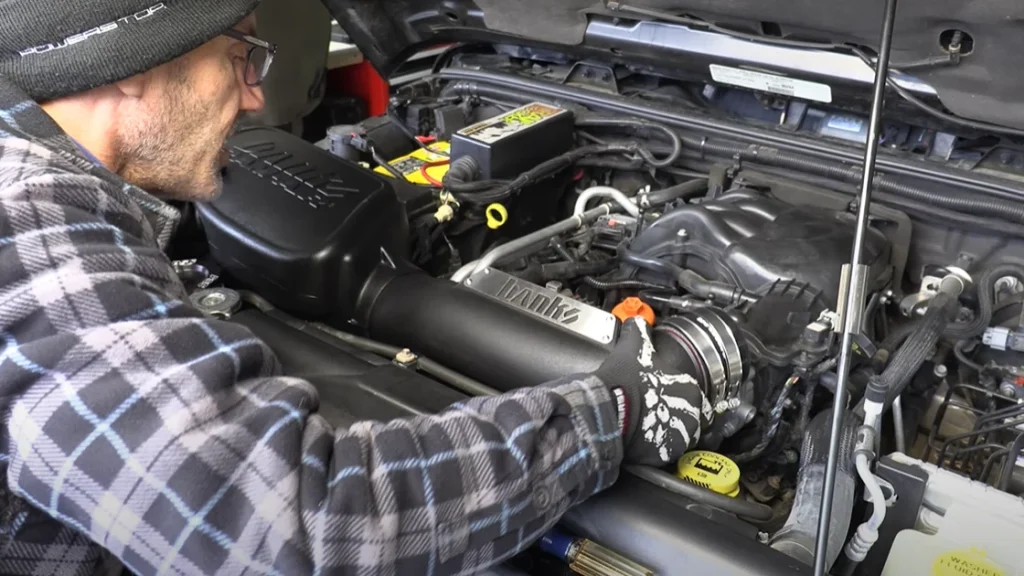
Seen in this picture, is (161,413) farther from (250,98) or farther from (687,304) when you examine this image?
(687,304)

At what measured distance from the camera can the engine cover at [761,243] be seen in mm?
1213

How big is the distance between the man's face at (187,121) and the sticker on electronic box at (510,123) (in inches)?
26.4

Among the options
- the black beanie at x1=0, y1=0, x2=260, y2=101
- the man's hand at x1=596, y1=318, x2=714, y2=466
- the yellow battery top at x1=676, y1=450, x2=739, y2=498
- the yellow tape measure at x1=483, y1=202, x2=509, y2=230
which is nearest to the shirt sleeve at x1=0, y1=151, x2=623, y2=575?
the black beanie at x1=0, y1=0, x2=260, y2=101

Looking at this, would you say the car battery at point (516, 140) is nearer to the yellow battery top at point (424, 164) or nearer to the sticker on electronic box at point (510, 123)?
the sticker on electronic box at point (510, 123)

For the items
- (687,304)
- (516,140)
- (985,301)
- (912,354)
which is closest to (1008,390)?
(985,301)

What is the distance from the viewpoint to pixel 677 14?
4.69ft

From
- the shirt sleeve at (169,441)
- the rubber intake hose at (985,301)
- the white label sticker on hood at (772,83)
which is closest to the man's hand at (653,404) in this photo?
the shirt sleeve at (169,441)

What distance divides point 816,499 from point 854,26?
75 centimetres

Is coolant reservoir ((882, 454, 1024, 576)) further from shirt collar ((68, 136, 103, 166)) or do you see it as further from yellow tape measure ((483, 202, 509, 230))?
shirt collar ((68, 136, 103, 166))

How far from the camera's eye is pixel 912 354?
1037mm

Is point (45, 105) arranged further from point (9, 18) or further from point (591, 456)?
point (591, 456)

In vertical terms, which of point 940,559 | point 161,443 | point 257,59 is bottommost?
point 940,559

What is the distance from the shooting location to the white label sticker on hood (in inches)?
54.9

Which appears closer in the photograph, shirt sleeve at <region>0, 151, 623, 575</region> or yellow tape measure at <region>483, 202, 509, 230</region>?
shirt sleeve at <region>0, 151, 623, 575</region>
